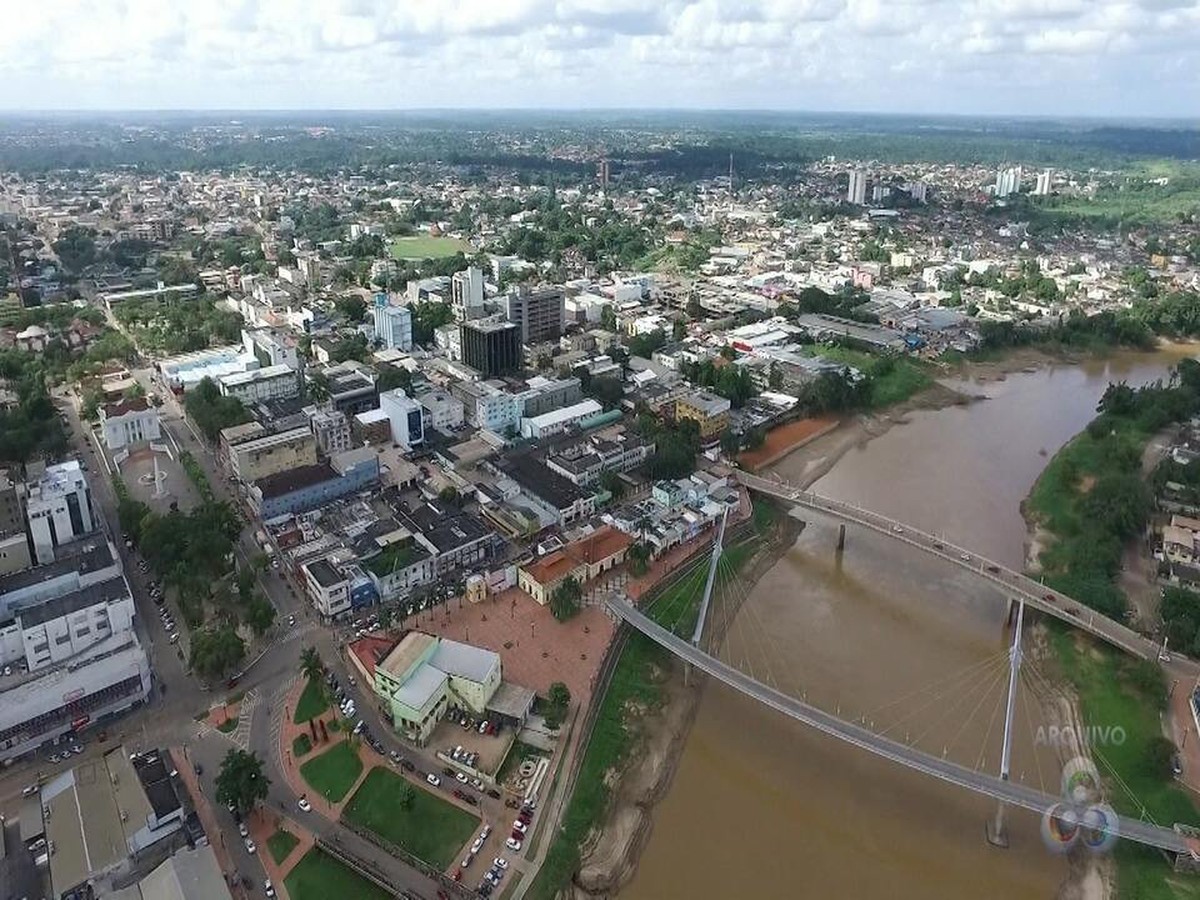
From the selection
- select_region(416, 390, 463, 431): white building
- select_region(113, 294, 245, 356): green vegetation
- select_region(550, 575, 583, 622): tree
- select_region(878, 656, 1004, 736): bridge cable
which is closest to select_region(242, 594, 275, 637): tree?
select_region(550, 575, 583, 622): tree

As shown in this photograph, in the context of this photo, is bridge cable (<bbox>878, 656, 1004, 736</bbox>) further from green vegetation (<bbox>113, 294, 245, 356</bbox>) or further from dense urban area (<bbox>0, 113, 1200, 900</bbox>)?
green vegetation (<bbox>113, 294, 245, 356</bbox>)

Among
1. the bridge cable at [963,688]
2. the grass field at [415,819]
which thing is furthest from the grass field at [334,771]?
the bridge cable at [963,688]

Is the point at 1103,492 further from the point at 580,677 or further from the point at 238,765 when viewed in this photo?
the point at 238,765

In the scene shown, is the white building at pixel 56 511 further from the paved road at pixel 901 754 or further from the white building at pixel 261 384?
the paved road at pixel 901 754

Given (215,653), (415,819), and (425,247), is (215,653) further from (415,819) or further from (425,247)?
(425,247)

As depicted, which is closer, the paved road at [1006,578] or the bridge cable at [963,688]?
the bridge cable at [963,688]

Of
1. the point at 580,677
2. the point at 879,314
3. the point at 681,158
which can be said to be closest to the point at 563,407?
the point at 580,677

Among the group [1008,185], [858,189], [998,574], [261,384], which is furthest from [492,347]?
[1008,185]
